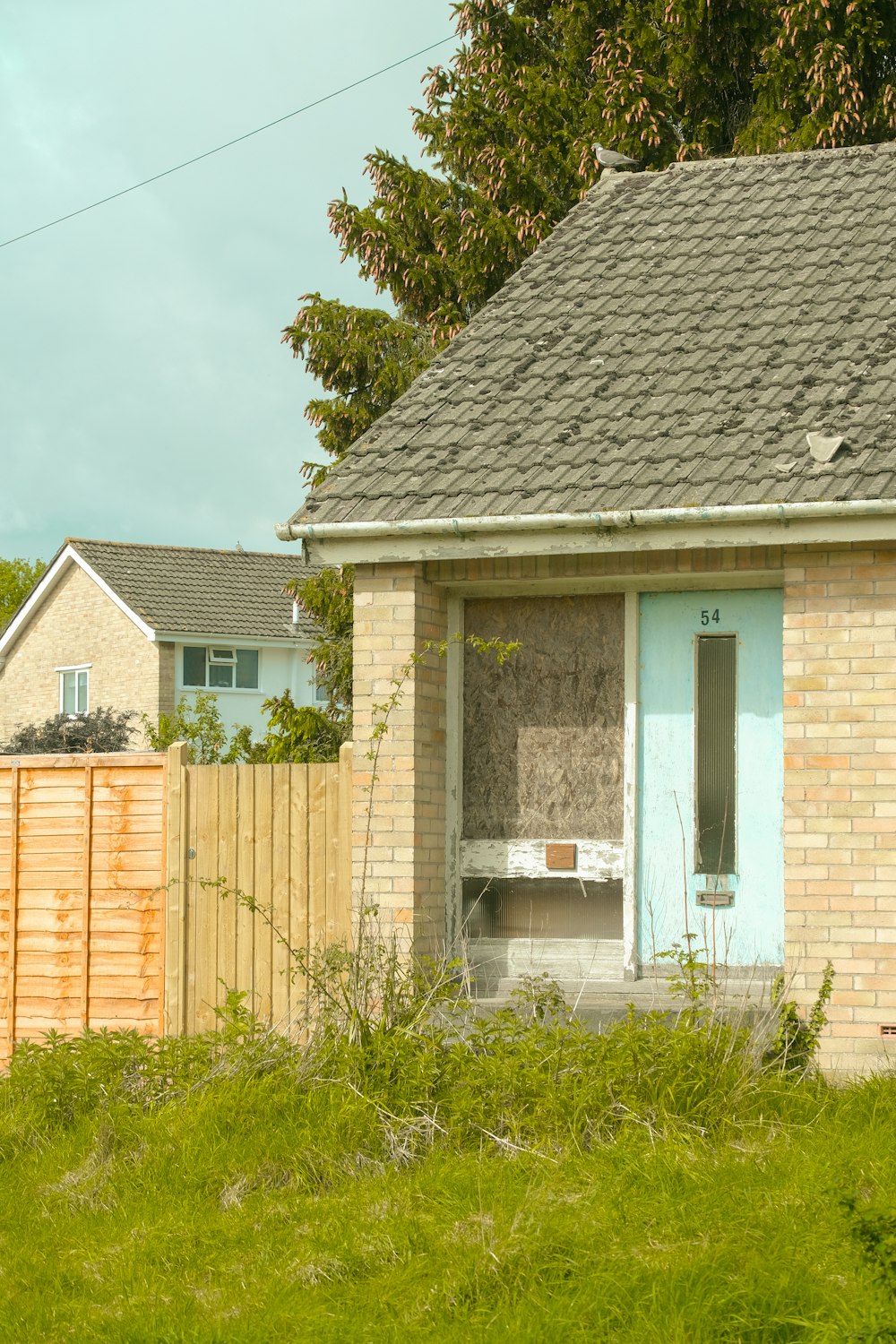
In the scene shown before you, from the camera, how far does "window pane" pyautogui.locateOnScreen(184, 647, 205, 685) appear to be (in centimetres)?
3469

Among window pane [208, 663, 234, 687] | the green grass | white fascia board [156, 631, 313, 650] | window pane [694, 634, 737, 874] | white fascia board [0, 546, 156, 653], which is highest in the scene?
white fascia board [0, 546, 156, 653]

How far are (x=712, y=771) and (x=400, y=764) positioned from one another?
1.66 meters

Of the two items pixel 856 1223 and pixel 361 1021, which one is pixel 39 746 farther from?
pixel 856 1223

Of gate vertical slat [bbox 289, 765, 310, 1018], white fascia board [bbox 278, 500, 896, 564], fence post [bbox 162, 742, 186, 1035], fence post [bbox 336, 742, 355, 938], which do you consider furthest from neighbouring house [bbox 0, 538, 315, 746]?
white fascia board [bbox 278, 500, 896, 564]

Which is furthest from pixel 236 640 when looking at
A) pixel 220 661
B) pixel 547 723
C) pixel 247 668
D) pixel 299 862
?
pixel 547 723

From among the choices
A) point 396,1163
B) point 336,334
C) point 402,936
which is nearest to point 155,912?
point 402,936

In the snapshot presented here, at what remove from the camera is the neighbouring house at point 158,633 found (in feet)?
113

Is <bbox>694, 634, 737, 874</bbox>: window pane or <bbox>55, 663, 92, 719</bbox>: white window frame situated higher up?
<bbox>55, 663, 92, 719</bbox>: white window frame

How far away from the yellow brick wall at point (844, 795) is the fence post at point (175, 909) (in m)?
3.47

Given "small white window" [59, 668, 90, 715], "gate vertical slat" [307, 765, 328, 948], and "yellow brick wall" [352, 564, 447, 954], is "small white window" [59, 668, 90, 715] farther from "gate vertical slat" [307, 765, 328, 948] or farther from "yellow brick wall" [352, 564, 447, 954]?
"yellow brick wall" [352, 564, 447, 954]

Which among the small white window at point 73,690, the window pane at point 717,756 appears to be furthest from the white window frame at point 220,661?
the window pane at point 717,756

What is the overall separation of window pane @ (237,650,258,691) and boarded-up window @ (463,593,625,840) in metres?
26.9

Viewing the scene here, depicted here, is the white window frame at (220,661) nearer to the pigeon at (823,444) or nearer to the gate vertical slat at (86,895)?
the gate vertical slat at (86,895)

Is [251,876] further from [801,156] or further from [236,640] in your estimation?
[236,640]
